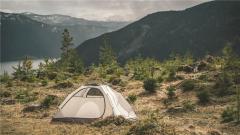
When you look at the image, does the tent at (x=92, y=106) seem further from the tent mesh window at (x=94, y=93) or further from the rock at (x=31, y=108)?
the rock at (x=31, y=108)

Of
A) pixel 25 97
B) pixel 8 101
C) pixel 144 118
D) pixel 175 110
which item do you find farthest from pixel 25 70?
pixel 144 118

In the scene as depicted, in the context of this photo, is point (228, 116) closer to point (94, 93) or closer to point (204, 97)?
point (204, 97)

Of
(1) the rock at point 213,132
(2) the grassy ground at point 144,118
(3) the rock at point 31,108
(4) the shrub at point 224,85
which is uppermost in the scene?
(4) the shrub at point 224,85

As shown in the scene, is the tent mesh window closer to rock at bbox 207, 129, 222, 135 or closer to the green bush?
rock at bbox 207, 129, 222, 135

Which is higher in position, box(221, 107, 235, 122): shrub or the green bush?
the green bush

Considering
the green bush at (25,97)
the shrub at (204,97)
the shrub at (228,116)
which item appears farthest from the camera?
the green bush at (25,97)

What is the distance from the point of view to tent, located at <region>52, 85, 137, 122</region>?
2356cm

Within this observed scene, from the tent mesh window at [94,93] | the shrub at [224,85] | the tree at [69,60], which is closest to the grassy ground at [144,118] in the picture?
the shrub at [224,85]

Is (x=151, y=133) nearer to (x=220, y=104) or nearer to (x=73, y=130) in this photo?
(x=73, y=130)

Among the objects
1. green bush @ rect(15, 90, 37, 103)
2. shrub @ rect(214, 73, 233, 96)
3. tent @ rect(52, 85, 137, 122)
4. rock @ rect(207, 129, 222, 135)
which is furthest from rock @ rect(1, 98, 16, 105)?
rock @ rect(207, 129, 222, 135)

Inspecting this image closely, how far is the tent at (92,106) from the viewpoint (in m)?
23.6

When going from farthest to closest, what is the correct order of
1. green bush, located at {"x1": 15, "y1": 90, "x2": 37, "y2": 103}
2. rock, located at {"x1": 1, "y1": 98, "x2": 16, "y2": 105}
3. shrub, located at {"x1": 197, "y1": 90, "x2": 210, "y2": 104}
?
green bush, located at {"x1": 15, "y1": 90, "x2": 37, "y2": 103}
rock, located at {"x1": 1, "y1": 98, "x2": 16, "y2": 105}
shrub, located at {"x1": 197, "y1": 90, "x2": 210, "y2": 104}

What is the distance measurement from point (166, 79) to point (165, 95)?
11.8 m

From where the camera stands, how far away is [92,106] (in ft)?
78.6
